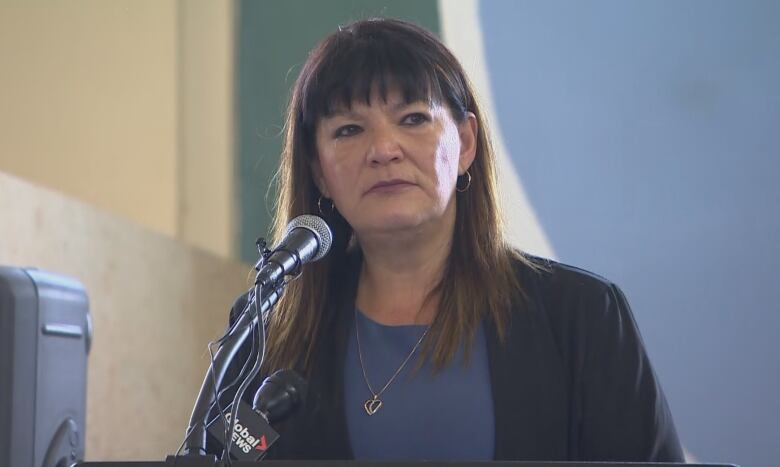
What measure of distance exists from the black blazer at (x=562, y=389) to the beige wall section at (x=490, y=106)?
3.21 ft

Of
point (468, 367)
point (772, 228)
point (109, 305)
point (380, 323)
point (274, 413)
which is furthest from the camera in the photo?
point (109, 305)

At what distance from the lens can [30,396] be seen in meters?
1.55

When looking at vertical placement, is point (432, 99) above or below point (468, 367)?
above

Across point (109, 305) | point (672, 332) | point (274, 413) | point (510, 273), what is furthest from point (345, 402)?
point (109, 305)

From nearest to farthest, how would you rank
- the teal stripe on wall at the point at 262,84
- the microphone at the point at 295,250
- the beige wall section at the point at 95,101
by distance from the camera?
the microphone at the point at 295,250 → the beige wall section at the point at 95,101 → the teal stripe on wall at the point at 262,84

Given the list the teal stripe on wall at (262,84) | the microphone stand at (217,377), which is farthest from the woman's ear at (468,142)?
the teal stripe on wall at (262,84)

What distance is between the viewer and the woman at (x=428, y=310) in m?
1.44

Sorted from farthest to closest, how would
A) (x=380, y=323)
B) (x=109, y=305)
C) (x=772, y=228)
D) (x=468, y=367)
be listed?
1. (x=109, y=305)
2. (x=772, y=228)
3. (x=380, y=323)
4. (x=468, y=367)

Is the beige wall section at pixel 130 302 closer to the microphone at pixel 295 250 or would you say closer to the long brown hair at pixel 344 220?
the long brown hair at pixel 344 220

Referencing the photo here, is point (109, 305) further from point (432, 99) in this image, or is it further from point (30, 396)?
point (432, 99)

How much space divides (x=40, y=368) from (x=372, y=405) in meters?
0.51

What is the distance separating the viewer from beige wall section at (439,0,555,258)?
258 cm

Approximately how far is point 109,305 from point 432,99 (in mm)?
1482

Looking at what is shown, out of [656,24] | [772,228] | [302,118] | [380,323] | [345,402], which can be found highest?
[656,24]
